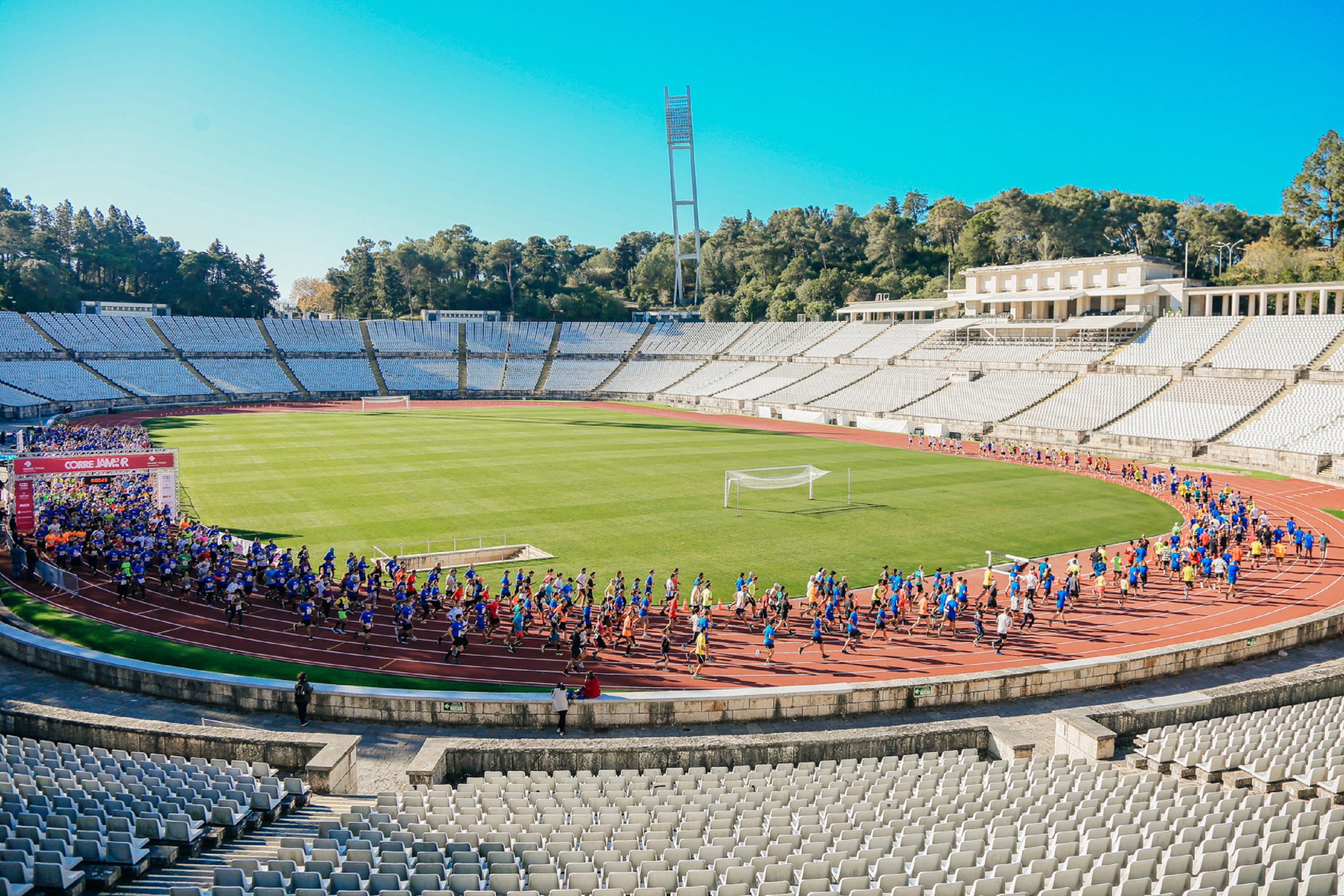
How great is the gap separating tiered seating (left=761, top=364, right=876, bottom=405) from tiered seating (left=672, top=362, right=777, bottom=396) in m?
6.71

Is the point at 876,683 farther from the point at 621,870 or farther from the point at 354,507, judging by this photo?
the point at 354,507

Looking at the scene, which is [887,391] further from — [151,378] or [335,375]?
[151,378]

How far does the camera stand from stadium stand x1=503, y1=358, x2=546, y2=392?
293ft

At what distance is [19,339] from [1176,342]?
92.3 meters

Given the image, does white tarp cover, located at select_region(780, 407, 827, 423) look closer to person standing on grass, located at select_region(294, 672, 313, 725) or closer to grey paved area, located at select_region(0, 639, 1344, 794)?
grey paved area, located at select_region(0, 639, 1344, 794)

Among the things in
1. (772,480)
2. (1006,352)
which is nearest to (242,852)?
(772,480)

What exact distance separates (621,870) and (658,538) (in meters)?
20.3

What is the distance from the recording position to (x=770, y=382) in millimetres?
78250

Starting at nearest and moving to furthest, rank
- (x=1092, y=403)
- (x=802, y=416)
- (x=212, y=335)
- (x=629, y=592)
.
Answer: (x=629, y=592), (x=1092, y=403), (x=802, y=416), (x=212, y=335)

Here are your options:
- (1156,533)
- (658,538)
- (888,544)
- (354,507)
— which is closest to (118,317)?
(354,507)

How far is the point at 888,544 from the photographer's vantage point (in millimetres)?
27219

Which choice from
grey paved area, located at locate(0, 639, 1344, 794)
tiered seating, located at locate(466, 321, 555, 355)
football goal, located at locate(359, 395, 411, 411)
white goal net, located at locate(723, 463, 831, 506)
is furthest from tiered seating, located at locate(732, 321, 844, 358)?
grey paved area, located at locate(0, 639, 1344, 794)

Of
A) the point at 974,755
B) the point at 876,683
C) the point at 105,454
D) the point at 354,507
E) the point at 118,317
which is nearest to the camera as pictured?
the point at 974,755

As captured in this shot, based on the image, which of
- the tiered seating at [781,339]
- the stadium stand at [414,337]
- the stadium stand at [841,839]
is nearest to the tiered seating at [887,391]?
the tiered seating at [781,339]
